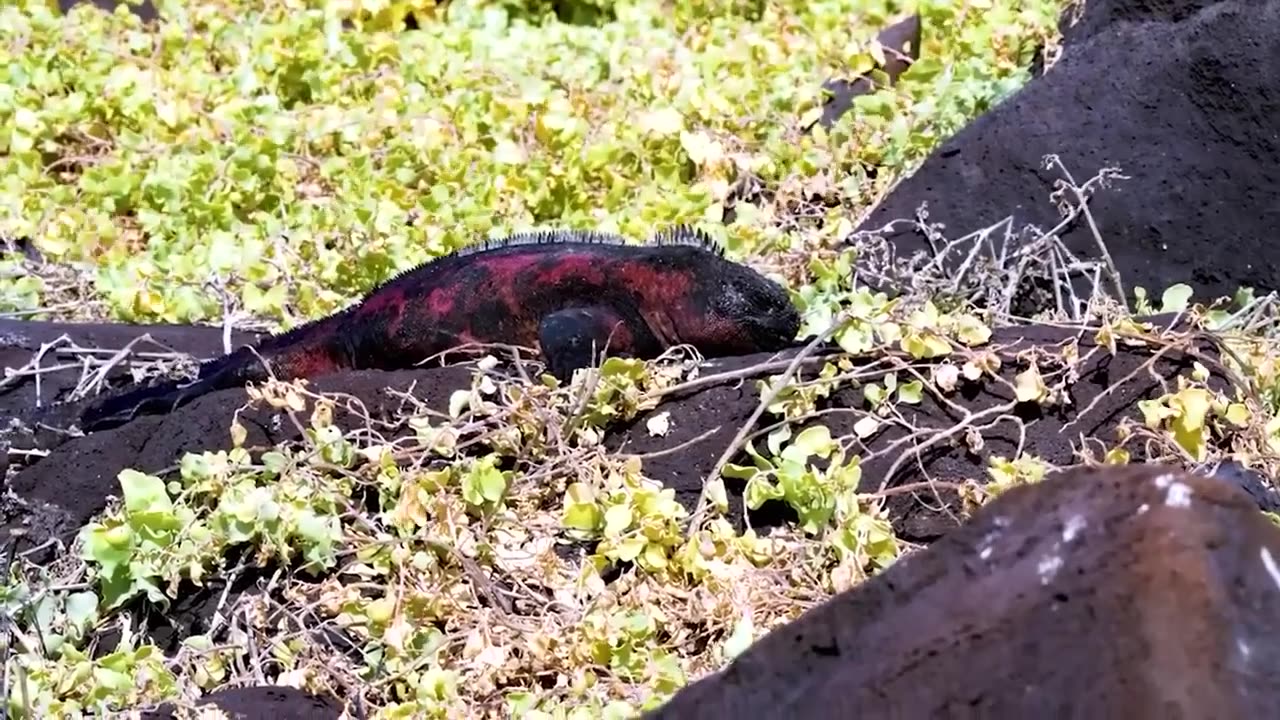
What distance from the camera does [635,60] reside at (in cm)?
695

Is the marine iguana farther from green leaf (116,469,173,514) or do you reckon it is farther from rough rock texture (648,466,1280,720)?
rough rock texture (648,466,1280,720)

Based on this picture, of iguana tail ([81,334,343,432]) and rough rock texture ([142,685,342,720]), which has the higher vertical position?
rough rock texture ([142,685,342,720])

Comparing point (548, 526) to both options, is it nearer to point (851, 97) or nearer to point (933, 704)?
point (933, 704)

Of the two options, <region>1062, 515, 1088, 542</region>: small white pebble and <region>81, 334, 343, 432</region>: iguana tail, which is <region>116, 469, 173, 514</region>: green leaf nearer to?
<region>81, 334, 343, 432</region>: iguana tail

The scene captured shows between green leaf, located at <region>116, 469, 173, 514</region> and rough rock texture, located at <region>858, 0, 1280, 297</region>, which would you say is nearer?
green leaf, located at <region>116, 469, 173, 514</region>

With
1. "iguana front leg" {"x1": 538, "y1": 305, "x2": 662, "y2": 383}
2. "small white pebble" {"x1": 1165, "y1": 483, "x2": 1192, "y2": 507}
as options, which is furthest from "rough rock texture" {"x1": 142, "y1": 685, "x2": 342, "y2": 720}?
"small white pebble" {"x1": 1165, "y1": 483, "x2": 1192, "y2": 507}

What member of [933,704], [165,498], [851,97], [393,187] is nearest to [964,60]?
A: [851,97]

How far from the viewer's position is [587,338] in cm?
434

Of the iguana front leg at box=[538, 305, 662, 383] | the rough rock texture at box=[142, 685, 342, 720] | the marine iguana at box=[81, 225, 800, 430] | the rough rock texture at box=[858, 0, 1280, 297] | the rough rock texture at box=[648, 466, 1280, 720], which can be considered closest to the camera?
the rough rock texture at box=[648, 466, 1280, 720]

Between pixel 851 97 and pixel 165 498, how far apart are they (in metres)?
3.68

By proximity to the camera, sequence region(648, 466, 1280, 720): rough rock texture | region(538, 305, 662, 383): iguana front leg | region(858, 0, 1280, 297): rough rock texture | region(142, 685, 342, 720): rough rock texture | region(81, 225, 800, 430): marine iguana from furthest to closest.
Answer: region(858, 0, 1280, 297): rough rock texture, region(81, 225, 800, 430): marine iguana, region(538, 305, 662, 383): iguana front leg, region(142, 685, 342, 720): rough rock texture, region(648, 466, 1280, 720): rough rock texture

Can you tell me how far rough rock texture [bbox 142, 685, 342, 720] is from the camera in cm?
304

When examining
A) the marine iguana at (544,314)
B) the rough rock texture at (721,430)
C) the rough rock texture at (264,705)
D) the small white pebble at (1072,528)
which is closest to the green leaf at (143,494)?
the rough rock texture at (721,430)

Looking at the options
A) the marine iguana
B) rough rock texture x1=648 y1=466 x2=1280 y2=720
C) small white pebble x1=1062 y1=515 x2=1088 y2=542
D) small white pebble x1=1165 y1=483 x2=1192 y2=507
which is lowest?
the marine iguana
